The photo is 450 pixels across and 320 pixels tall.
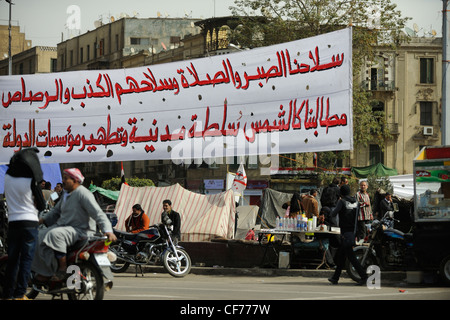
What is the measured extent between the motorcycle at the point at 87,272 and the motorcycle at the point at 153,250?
728 centimetres

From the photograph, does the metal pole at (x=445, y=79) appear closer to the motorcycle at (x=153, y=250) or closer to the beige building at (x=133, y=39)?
the motorcycle at (x=153, y=250)

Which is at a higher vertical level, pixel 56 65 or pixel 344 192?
pixel 56 65

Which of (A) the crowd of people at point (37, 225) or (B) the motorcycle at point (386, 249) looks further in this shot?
(B) the motorcycle at point (386, 249)

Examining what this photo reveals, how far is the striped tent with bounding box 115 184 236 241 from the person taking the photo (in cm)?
2191

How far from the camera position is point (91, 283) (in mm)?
9781

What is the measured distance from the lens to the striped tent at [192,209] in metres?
21.9

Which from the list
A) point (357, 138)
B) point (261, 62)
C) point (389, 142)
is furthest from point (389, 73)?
point (261, 62)

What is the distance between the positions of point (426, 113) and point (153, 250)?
49.4 m

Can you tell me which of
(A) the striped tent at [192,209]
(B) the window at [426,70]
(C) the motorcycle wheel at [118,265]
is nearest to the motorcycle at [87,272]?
(C) the motorcycle wheel at [118,265]

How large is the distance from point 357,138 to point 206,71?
26.4 m

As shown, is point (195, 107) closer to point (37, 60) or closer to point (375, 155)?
point (375, 155)

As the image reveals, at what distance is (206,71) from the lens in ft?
59.8

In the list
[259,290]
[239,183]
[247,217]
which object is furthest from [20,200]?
[247,217]

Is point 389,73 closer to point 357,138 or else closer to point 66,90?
point 357,138
